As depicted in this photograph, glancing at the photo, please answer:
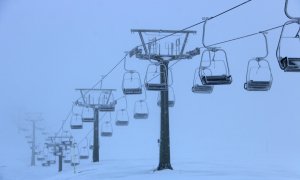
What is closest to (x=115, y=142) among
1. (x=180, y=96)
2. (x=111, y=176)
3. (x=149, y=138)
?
(x=149, y=138)

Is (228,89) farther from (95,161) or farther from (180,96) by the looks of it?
(95,161)

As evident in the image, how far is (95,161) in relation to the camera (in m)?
38.9

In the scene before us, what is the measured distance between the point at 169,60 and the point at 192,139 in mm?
135847

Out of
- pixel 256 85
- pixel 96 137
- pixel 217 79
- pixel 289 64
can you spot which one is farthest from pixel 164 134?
pixel 96 137

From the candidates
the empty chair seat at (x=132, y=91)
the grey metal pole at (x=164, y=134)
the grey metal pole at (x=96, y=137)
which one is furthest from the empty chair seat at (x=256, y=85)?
the grey metal pole at (x=96, y=137)

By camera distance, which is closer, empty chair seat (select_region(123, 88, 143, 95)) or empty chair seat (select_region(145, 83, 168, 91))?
empty chair seat (select_region(145, 83, 168, 91))

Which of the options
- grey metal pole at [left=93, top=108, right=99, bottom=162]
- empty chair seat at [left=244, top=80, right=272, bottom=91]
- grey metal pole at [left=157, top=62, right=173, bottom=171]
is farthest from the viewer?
grey metal pole at [left=93, top=108, right=99, bottom=162]

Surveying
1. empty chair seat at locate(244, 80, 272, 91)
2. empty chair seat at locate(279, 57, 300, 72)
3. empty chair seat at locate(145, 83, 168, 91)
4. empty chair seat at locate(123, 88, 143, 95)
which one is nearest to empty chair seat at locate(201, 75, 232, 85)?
empty chair seat at locate(244, 80, 272, 91)

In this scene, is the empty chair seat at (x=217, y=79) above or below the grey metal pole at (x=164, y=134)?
above

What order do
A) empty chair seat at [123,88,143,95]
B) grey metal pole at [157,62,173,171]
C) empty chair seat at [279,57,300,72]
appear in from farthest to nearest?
grey metal pole at [157,62,173,171], empty chair seat at [123,88,143,95], empty chair seat at [279,57,300,72]

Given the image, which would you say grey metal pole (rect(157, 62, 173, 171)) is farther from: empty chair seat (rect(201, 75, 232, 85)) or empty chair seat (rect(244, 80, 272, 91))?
empty chair seat (rect(244, 80, 272, 91))

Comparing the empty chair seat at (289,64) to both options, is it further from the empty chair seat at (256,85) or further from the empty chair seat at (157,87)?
the empty chair seat at (157,87)

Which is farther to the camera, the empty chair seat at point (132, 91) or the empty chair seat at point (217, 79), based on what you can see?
the empty chair seat at point (132, 91)

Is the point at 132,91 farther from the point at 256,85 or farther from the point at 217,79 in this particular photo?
the point at 256,85
